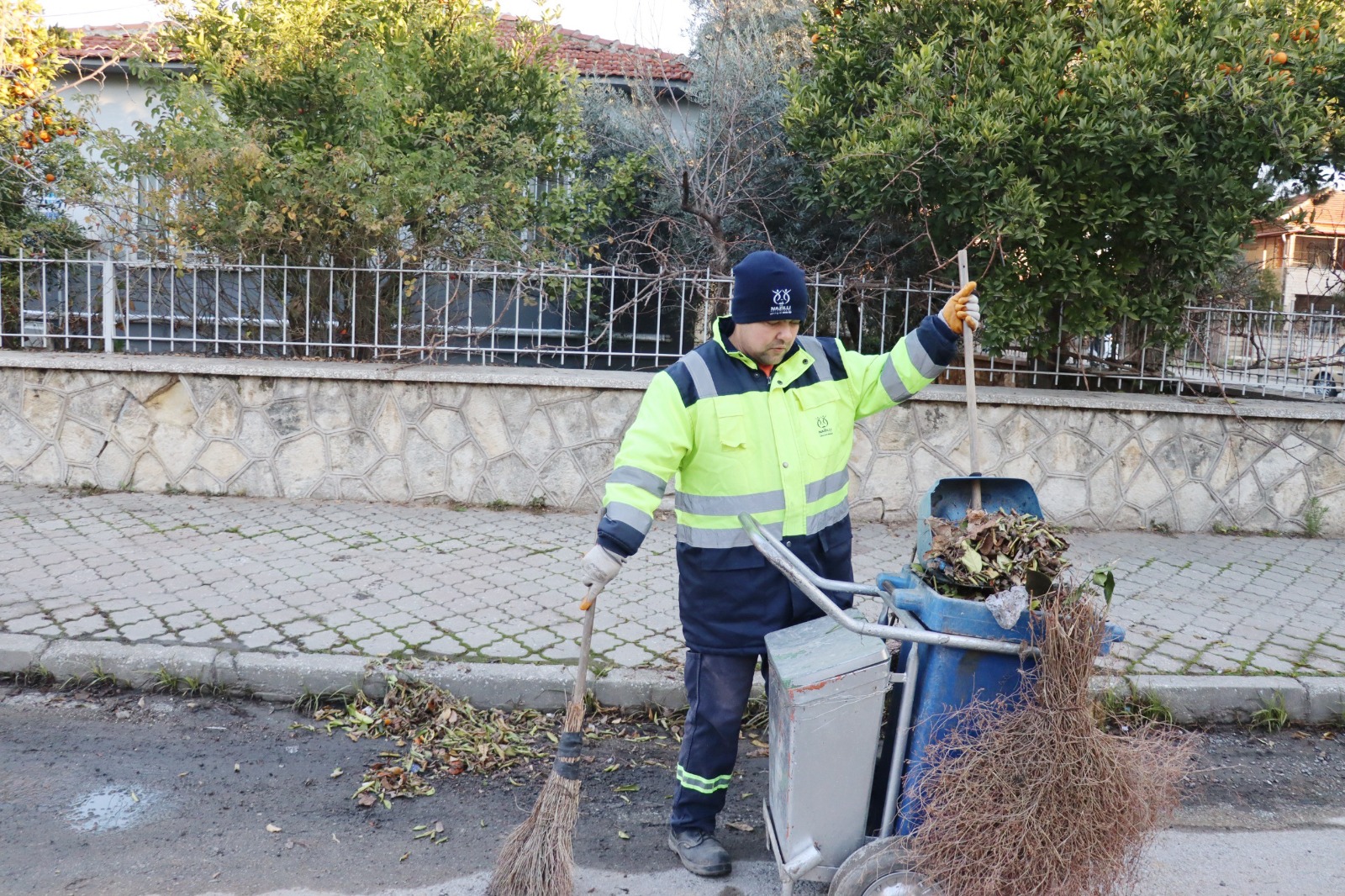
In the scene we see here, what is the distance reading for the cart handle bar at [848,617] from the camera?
2363 mm

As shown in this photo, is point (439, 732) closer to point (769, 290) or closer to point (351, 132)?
point (769, 290)

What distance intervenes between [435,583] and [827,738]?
3339mm

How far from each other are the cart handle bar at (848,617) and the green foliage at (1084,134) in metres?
4.03

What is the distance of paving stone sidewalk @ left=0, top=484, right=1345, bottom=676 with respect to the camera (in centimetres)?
457

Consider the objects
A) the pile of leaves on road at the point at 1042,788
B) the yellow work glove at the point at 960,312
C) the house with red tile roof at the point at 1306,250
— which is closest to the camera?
the pile of leaves on road at the point at 1042,788

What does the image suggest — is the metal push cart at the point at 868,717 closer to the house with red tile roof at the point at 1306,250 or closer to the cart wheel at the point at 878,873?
the cart wheel at the point at 878,873

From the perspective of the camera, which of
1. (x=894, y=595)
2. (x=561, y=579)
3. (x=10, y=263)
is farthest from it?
(x=10, y=263)

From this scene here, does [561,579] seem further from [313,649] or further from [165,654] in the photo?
[165,654]

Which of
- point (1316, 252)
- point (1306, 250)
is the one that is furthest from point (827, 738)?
point (1306, 250)

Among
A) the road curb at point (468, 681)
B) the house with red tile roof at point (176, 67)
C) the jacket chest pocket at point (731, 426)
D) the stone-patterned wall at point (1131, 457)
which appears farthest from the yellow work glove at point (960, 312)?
the house with red tile roof at point (176, 67)

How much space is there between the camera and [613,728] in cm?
407

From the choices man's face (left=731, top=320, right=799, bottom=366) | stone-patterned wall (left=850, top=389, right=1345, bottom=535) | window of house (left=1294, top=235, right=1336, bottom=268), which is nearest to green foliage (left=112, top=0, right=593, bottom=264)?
stone-patterned wall (left=850, top=389, right=1345, bottom=535)

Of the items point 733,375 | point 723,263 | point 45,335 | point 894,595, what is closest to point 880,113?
point 723,263

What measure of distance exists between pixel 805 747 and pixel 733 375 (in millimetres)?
1134
